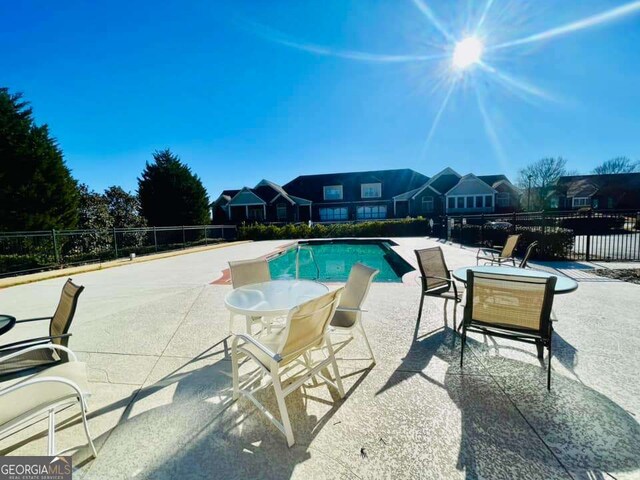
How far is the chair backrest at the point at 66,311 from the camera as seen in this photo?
6.73 ft

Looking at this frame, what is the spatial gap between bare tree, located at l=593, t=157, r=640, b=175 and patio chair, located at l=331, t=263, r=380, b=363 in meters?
52.1

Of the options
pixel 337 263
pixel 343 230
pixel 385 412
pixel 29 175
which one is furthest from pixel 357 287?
pixel 343 230

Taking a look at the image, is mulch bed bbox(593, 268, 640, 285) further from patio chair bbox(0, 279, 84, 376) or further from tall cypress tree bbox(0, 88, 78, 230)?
tall cypress tree bbox(0, 88, 78, 230)

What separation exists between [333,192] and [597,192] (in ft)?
110

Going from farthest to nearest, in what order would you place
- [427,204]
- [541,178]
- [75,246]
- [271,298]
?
1. [541,178]
2. [427,204]
3. [75,246]
4. [271,298]

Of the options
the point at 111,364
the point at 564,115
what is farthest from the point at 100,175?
the point at 564,115

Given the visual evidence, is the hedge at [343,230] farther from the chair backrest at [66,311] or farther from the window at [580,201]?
the window at [580,201]

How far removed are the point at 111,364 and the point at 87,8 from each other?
868 centimetres

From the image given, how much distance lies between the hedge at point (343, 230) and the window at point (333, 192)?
27.0ft

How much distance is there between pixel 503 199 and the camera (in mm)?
26688

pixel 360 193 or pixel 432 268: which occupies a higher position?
pixel 360 193

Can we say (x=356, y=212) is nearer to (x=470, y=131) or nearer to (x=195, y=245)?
(x=470, y=131)

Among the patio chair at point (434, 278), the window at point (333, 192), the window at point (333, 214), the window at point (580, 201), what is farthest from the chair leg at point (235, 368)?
the window at point (580, 201)

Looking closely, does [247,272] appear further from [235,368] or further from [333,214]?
[333,214]
